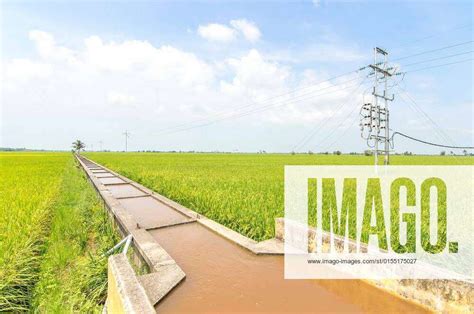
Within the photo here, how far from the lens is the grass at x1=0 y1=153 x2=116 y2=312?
345 cm

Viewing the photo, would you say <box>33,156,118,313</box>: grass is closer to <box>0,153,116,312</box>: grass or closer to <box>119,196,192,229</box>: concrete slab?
<box>0,153,116,312</box>: grass

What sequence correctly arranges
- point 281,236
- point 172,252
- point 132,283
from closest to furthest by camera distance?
point 132,283 → point 172,252 → point 281,236

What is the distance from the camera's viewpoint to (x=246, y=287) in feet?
10.9

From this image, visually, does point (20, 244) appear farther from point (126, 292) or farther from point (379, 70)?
point (379, 70)

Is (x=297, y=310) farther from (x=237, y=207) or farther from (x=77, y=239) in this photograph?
(x=77, y=239)

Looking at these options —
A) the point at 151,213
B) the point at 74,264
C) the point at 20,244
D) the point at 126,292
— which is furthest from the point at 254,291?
the point at 151,213

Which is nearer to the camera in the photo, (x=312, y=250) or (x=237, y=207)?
(x=312, y=250)

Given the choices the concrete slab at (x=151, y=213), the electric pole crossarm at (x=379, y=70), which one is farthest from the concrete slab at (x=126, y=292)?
the electric pole crossarm at (x=379, y=70)

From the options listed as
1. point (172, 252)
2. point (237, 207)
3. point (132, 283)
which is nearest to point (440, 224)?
point (237, 207)

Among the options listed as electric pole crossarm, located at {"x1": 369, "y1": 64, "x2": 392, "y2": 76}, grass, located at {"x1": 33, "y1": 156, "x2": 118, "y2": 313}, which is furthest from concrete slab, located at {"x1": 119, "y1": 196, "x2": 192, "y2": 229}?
electric pole crossarm, located at {"x1": 369, "y1": 64, "x2": 392, "y2": 76}

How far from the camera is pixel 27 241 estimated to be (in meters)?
4.41

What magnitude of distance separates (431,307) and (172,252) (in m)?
3.25

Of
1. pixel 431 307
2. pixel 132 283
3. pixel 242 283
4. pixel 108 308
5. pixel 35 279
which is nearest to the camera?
pixel 132 283

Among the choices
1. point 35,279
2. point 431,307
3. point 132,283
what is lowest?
point 35,279
